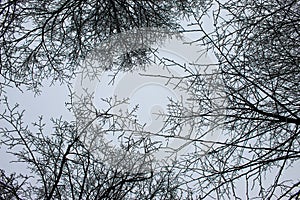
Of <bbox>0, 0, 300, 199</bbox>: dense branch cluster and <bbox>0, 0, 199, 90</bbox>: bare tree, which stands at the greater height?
<bbox>0, 0, 199, 90</bbox>: bare tree

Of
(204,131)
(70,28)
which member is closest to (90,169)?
(204,131)

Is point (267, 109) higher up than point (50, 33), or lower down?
lower down

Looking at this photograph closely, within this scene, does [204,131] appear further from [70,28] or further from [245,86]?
[70,28]

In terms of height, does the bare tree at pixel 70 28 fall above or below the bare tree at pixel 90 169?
above

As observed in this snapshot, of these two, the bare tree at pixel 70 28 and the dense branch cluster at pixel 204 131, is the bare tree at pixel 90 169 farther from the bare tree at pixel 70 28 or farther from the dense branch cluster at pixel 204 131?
the bare tree at pixel 70 28

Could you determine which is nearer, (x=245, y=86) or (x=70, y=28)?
(x=245, y=86)

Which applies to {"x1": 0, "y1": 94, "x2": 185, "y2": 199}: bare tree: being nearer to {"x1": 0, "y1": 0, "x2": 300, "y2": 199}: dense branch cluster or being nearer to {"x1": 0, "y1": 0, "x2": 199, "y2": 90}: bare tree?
{"x1": 0, "y1": 0, "x2": 300, "y2": 199}: dense branch cluster

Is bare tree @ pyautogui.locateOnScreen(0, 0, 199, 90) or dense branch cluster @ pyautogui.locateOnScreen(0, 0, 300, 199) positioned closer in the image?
dense branch cluster @ pyautogui.locateOnScreen(0, 0, 300, 199)

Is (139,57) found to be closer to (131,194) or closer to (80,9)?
(80,9)

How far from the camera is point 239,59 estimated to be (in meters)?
2.18

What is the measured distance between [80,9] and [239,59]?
1599mm

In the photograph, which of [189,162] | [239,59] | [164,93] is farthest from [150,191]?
[164,93]

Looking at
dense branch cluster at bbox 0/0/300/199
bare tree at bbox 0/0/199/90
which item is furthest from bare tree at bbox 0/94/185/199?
bare tree at bbox 0/0/199/90

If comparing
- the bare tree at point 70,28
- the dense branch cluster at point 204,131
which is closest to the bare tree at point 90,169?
the dense branch cluster at point 204,131
